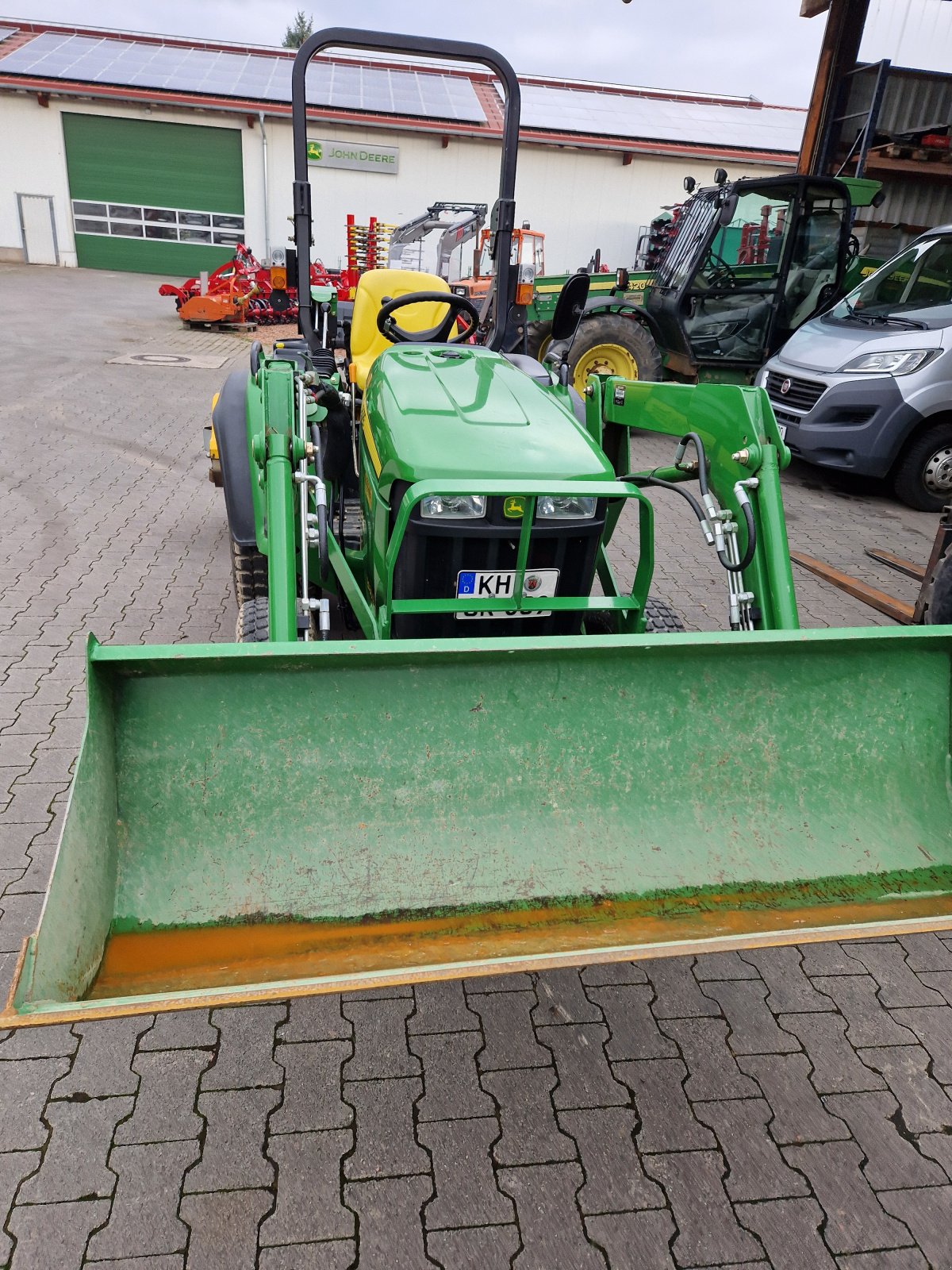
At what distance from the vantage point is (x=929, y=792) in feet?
7.28

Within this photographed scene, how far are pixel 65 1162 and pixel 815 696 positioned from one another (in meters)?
2.05

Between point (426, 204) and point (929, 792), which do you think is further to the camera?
point (426, 204)

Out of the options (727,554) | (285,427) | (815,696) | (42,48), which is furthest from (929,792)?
(42,48)

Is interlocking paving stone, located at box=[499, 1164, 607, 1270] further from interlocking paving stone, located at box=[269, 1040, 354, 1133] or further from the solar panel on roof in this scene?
the solar panel on roof

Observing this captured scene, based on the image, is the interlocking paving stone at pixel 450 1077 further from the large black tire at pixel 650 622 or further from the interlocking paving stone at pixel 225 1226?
the large black tire at pixel 650 622

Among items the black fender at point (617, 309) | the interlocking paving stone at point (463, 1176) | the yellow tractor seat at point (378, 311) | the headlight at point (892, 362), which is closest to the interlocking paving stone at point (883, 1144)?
the interlocking paving stone at point (463, 1176)

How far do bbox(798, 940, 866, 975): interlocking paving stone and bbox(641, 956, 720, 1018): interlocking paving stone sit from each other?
13.2 inches

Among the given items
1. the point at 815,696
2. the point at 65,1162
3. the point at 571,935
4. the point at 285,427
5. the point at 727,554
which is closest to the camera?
the point at 571,935

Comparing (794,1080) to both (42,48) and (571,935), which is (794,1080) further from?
(42,48)

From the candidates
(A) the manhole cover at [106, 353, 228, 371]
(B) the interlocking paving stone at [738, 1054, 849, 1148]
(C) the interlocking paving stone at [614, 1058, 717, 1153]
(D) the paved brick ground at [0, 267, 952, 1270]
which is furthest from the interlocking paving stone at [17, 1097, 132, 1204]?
(A) the manhole cover at [106, 353, 228, 371]

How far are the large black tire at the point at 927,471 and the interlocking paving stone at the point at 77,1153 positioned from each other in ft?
22.8

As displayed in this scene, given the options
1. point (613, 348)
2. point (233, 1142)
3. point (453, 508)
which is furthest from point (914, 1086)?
point (613, 348)

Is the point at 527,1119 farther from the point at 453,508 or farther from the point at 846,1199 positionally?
the point at 453,508

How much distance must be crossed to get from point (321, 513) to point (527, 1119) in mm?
1748
